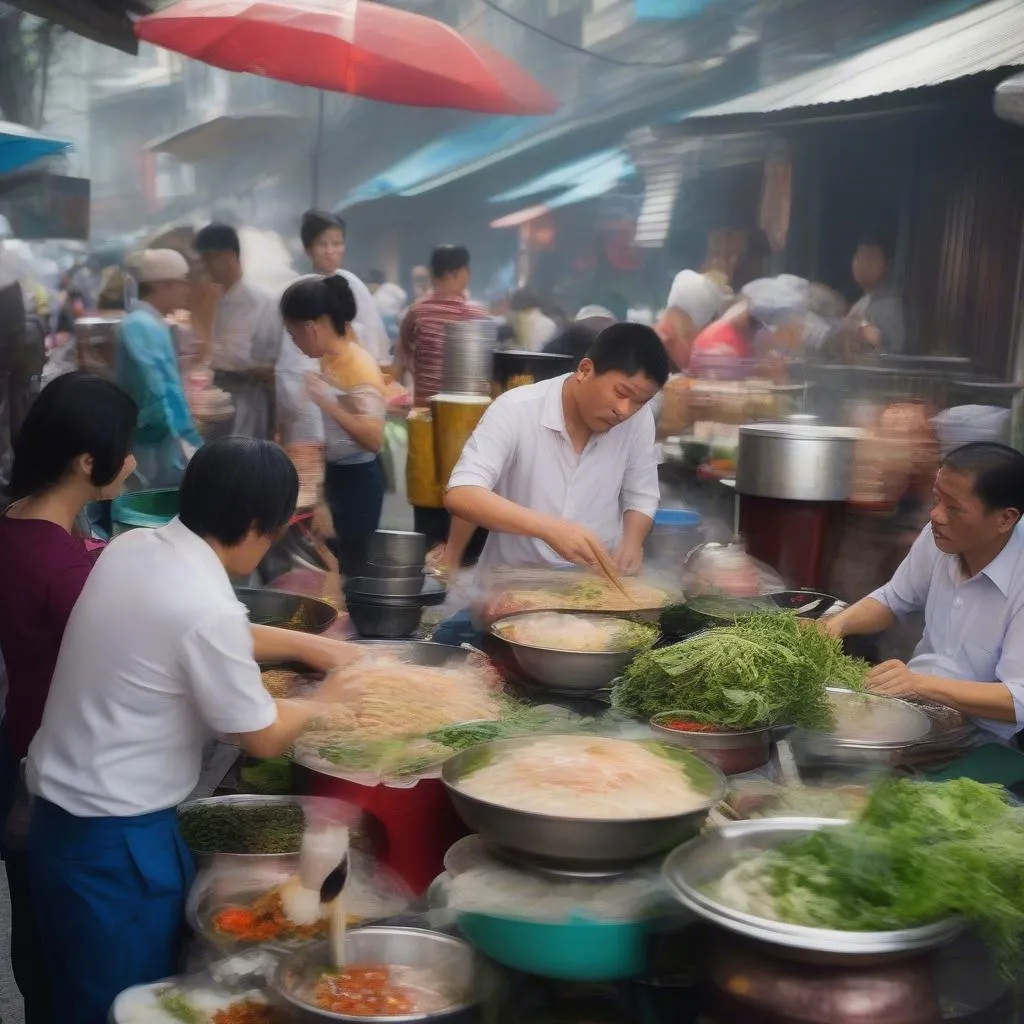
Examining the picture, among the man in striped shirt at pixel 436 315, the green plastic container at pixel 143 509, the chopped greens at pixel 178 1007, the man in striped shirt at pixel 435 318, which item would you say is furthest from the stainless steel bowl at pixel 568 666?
the man in striped shirt at pixel 436 315

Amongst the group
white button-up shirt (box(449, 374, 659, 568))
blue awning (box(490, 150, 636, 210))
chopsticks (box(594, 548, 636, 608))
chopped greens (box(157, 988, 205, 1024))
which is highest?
blue awning (box(490, 150, 636, 210))

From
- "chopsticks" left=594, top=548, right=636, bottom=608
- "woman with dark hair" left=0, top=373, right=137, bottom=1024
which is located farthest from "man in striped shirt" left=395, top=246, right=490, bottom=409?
"woman with dark hair" left=0, top=373, right=137, bottom=1024

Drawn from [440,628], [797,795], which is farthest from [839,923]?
[440,628]

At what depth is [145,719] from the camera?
2.27 m

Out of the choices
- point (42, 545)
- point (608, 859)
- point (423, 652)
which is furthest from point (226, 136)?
point (608, 859)

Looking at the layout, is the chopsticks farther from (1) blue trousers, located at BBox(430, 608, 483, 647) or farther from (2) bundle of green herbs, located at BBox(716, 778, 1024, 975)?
(2) bundle of green herbs, located at BBox(716, 778, 1024, 975)

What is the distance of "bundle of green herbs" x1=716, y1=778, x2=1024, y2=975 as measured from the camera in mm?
1711

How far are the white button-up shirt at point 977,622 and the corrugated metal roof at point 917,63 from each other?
4401mm

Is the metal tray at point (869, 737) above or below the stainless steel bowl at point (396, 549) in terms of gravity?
below

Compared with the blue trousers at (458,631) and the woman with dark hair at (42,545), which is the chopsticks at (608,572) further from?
the woman with dark hair at (42,545)

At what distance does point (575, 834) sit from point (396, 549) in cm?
179

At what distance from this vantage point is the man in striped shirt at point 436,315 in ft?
23.7

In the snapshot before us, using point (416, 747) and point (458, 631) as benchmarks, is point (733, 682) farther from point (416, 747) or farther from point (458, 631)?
point (458, 631)

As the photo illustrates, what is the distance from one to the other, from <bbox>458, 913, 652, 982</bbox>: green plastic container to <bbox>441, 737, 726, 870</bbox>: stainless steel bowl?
12 cm
